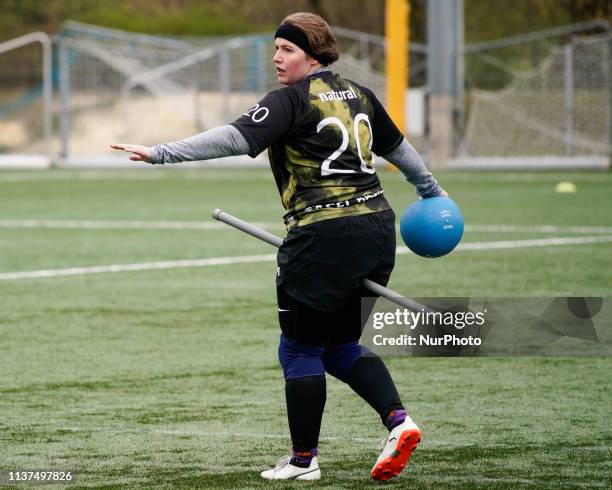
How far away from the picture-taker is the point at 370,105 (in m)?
5.67

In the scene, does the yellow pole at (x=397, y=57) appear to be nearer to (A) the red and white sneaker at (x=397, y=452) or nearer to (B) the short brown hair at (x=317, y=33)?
(B) the short brown hair at (x=317, y=33)

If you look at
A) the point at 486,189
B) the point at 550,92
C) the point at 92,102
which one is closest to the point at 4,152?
the point at 92,102

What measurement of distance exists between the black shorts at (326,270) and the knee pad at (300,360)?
0.04 metres

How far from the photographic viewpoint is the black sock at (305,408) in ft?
18.1

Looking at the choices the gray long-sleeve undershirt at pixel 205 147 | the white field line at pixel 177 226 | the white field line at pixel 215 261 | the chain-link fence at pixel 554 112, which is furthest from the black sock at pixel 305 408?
the chain-link fence at pixel 554 112

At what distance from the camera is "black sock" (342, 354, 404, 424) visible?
5547 millimetres

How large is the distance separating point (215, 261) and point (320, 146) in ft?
27.0

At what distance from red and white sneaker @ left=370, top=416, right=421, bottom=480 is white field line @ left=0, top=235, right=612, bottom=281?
7.36 meters

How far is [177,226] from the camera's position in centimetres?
1742

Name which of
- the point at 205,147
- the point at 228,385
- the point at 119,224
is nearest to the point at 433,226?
the point at 205,147

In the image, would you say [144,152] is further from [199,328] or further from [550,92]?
[550,92]

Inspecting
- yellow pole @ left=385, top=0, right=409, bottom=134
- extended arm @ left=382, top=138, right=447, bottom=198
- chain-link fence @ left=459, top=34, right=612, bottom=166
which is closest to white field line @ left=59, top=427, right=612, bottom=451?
extended arm @ left=382, top=138, right=447, bottom=198

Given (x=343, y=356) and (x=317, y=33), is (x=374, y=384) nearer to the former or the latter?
(x=343, y=356)

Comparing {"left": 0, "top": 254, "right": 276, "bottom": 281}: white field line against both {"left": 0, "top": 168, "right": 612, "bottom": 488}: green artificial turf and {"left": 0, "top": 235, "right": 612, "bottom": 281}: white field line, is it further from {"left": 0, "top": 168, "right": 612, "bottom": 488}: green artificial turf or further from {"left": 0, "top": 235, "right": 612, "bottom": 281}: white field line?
{"left": 0, "top": 168, "right": 612, "bottom": 488}: green artificial turf
